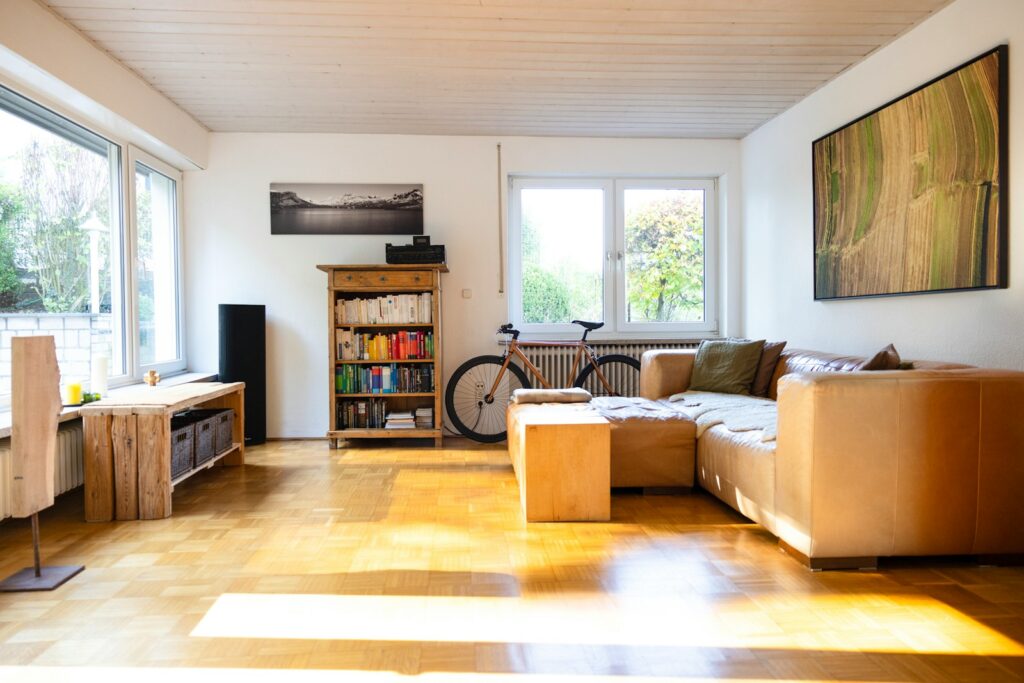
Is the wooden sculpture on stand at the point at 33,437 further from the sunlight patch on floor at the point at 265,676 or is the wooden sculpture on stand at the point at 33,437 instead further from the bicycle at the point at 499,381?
the bicycle at the point at 499,381

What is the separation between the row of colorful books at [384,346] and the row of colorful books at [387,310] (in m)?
0.11

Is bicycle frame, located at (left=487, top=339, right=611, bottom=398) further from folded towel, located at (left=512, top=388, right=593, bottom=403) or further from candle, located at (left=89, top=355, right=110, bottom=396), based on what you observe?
candle, located at (left=89, top=355, right=110, bottom=396)

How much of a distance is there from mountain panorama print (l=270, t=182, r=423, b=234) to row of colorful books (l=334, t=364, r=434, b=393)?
118cm

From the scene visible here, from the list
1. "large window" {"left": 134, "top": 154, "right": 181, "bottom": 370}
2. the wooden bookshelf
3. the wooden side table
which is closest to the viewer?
the wooden side table

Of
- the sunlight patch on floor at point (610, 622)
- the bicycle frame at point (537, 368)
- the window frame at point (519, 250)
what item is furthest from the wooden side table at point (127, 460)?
the window frame at point (519, 250)

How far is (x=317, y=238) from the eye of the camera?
5.54 meters

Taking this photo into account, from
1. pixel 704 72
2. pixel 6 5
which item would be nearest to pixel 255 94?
pixel 6 5

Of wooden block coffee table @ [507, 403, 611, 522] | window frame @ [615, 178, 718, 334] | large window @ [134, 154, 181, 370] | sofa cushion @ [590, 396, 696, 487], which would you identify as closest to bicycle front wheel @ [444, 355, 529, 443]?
window frame @ [615, 178, 718, 334]

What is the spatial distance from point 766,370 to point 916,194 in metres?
1.42

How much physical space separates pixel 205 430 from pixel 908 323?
13.3ft

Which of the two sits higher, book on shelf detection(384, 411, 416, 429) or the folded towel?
the folded towel

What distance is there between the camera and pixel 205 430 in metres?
3.95

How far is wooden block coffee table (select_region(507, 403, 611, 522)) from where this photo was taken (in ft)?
10.3

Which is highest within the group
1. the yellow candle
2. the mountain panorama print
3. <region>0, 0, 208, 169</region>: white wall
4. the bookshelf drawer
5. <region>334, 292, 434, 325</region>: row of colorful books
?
<region>0, 0, 208, 169</region>: white wall
